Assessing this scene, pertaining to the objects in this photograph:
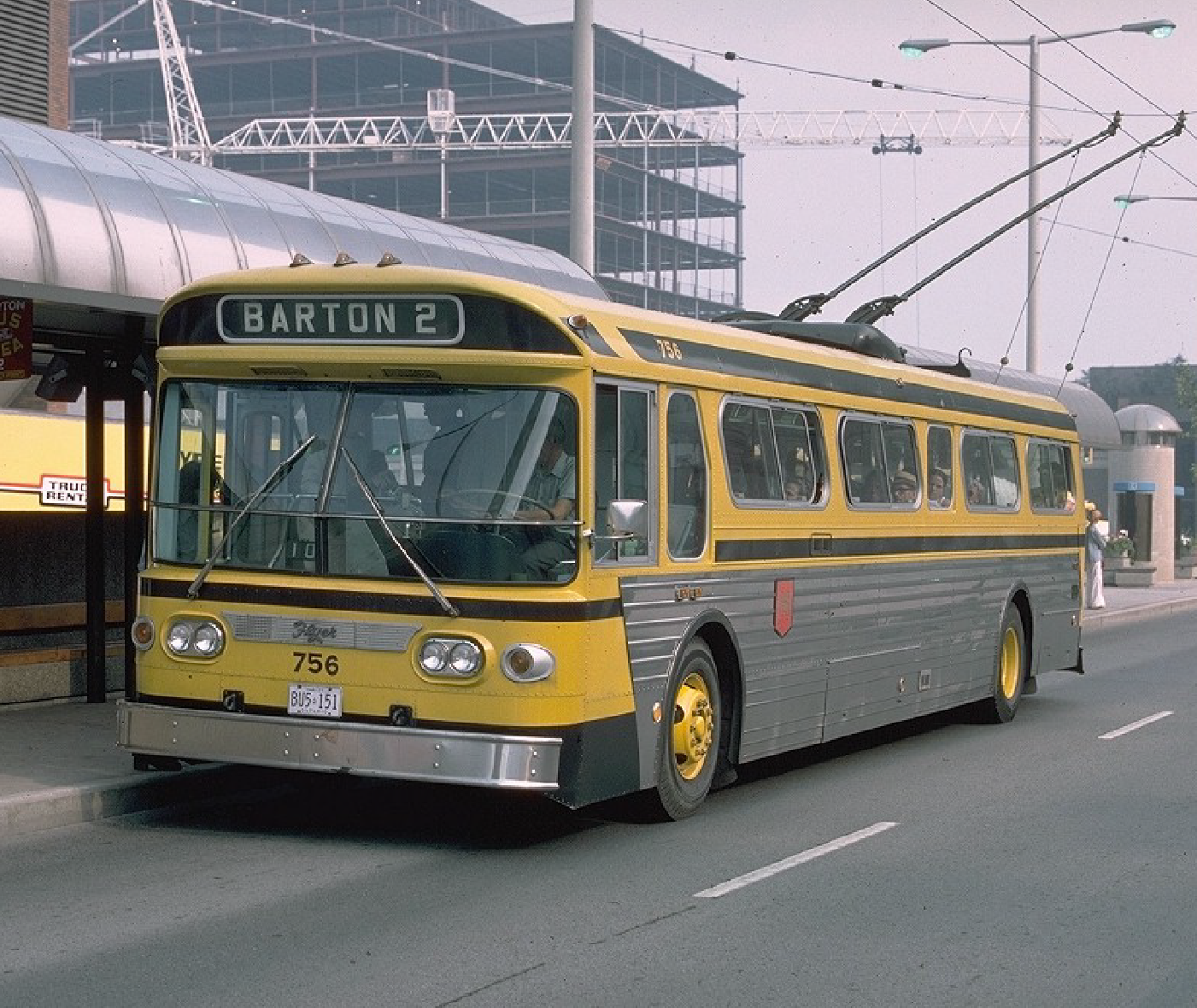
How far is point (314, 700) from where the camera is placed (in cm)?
974

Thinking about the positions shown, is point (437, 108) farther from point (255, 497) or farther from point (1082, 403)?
point (255, 497)

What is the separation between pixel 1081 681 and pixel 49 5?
17.3 metres

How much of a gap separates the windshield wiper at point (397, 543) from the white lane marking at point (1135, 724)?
7614mm

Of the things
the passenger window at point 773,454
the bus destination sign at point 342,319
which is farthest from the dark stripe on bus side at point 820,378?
the bus destination sign at point 342,319

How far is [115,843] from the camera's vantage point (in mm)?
9805

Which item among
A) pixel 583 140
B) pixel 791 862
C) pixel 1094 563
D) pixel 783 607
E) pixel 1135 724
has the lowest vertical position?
pixel 1135 724

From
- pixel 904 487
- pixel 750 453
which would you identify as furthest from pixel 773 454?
pixel 904 487

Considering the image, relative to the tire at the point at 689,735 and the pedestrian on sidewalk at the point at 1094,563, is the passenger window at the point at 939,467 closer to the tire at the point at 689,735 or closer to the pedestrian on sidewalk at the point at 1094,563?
Result: the tire at the point at 689,735

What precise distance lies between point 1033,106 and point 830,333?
76.7 ft

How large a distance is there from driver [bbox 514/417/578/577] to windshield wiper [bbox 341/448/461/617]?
41 cm

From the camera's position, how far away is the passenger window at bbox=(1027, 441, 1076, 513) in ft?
57.6

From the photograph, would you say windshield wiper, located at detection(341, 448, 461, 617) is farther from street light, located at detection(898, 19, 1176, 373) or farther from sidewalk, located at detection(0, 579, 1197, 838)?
street light, located at detection(898, 19, 1176, 373)

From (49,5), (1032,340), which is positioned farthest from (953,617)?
(1032,340)

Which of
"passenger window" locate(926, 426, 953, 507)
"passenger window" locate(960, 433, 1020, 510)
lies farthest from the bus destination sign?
"passenger window" locate(960, 433, 1020, 510)
